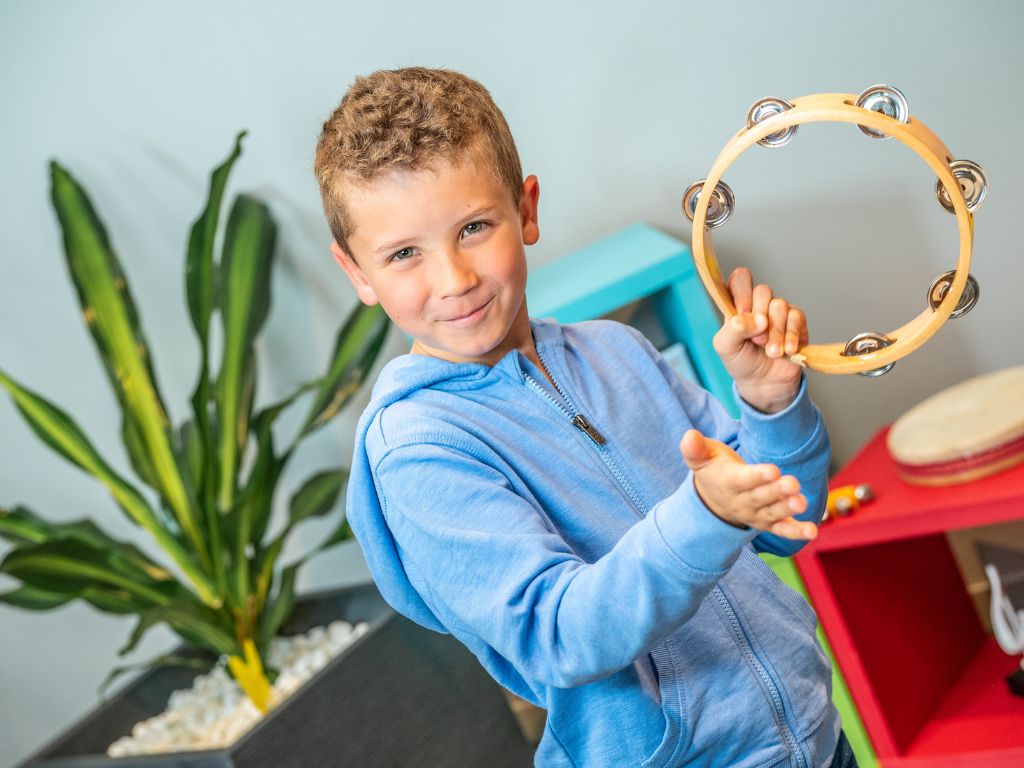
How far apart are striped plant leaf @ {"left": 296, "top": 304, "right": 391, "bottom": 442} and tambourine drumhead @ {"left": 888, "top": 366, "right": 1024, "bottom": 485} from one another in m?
0.81

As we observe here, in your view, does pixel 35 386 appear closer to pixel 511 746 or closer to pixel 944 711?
pixel 511 746

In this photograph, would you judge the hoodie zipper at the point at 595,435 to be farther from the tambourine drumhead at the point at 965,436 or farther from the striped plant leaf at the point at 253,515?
the striped plant leaf at the point at 253,515

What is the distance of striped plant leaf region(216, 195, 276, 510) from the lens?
1796 millimetres

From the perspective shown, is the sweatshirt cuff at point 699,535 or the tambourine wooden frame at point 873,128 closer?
the sweatshirt cuff at point 699,535

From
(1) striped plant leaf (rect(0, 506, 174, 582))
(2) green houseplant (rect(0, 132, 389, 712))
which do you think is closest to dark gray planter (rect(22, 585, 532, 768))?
(2) green houseplant (rect(0, 132, 389, 712))

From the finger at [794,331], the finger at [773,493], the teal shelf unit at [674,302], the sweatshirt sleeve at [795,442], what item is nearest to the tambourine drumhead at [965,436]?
the teal shelf unit at [674,302]

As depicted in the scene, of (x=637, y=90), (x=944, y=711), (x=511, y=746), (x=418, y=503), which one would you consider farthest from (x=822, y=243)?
(x=418, y=503)

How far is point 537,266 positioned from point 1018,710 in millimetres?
1031

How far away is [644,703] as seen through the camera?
0.84 m

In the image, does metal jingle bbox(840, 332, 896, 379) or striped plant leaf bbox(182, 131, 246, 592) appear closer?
metal jingle bbox(840, 332, 896, 379)

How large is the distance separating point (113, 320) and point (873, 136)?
4.28 ft

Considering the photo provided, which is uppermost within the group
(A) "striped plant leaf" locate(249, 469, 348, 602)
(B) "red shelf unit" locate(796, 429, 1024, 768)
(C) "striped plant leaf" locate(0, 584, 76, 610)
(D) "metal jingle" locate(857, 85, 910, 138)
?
(D) "metal jingle" locate(857, 85, 910, 138)

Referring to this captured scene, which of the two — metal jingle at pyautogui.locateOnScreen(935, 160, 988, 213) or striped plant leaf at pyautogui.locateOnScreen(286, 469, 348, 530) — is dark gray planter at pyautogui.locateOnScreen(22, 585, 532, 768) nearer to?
striped plant leaf at pyautogui.locateOnScreen(286, 469, 348, 530)

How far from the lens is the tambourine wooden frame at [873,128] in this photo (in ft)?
2.71
